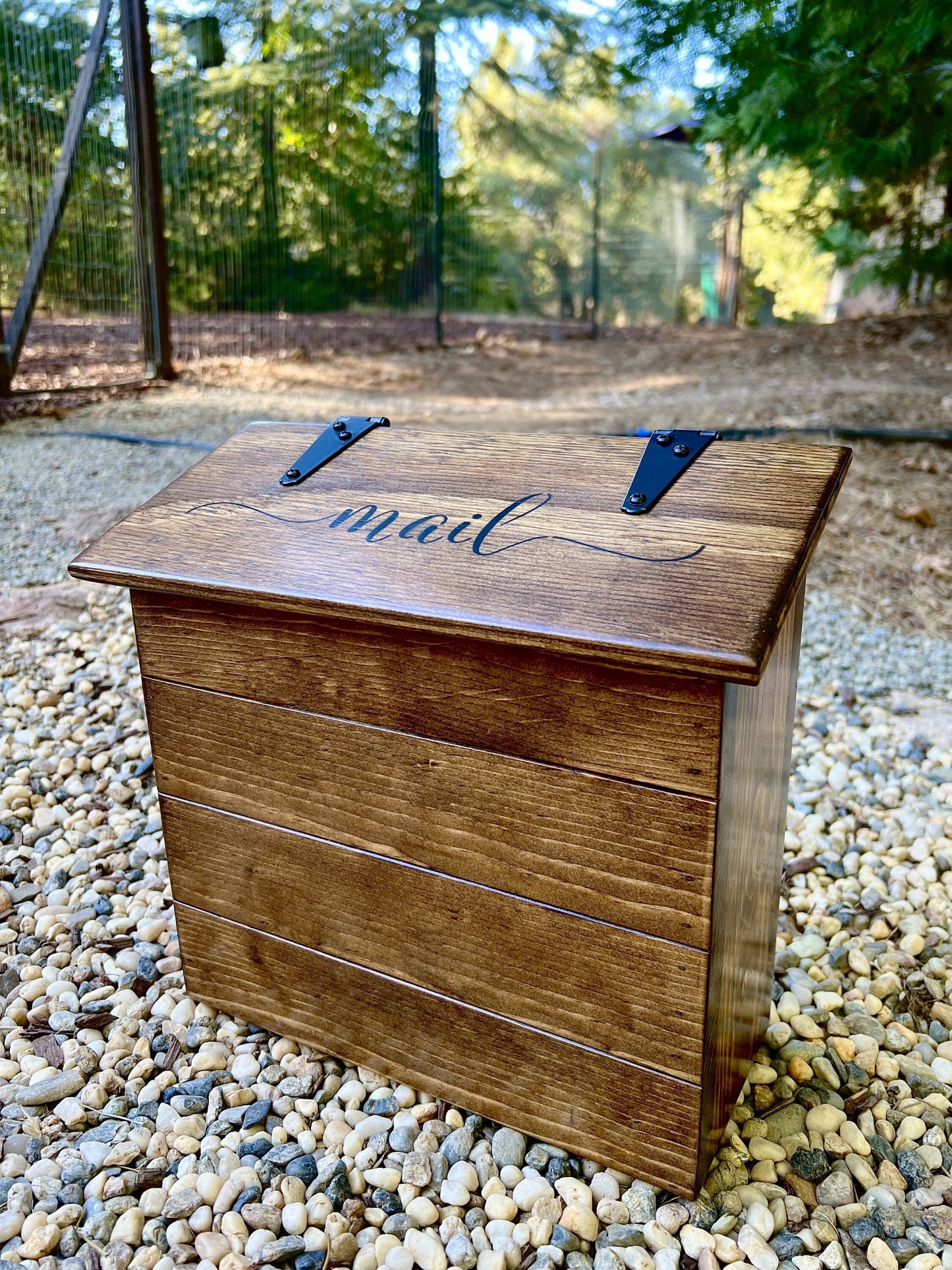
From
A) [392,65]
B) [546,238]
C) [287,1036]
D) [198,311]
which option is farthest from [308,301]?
[287,1036]

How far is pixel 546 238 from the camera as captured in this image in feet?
32.2

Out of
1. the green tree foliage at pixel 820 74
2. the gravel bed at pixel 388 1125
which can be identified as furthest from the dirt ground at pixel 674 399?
the gravel bed at pixel 388 1125

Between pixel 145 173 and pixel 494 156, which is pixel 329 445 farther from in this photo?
pixel 494 156

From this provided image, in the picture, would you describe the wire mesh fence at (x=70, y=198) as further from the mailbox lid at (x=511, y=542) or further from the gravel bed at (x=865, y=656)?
the mailbox lid at (x=511, y=542)

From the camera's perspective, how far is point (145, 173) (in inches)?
211

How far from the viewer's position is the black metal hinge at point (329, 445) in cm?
133

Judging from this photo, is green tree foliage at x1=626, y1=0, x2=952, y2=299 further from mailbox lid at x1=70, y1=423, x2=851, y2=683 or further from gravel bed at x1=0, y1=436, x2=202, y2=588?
gravel bed at x1=0, y1=436, x2=202, y2=588

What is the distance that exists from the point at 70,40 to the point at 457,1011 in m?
5.45

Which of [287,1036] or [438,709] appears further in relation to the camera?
[287,1036]

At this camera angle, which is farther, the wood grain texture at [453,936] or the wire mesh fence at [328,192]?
the wire mesh fence at [328,192]

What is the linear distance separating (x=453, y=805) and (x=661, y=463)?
46 centimetres

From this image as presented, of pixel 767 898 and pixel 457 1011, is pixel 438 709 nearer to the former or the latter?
pixel 457 1011

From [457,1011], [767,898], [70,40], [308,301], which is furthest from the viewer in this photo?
[308,301]

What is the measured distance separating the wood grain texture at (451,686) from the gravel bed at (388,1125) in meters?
0.54
